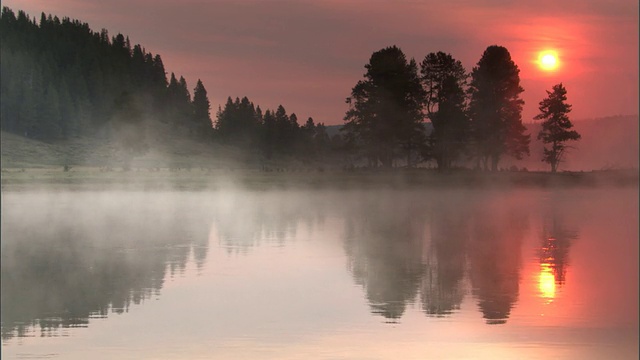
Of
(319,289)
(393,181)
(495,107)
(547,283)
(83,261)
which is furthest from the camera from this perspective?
(495,107)

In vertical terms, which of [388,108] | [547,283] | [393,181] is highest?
[388,108]

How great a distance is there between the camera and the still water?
1570 cm

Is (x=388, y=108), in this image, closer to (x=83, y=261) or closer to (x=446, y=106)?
(x=446, y=106)

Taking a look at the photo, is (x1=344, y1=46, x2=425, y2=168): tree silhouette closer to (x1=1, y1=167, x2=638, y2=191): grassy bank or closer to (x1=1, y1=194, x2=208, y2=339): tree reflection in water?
(x1=1, y1=167, x2=638, y2=191): grassy bank

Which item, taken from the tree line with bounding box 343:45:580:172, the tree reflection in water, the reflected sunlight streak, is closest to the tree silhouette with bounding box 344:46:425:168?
the tree line with bounding box 343:45:580:172

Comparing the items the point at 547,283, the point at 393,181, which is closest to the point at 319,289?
the point at 547,283

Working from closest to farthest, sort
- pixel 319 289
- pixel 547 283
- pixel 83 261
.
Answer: pixel 319 289 → pixel 547 283 → pixel 83 261

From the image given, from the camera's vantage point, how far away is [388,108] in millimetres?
96812

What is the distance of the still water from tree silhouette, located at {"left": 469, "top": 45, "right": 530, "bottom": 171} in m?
50.8

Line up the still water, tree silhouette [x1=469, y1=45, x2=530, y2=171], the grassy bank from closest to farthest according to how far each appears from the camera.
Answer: the still water → the grassy bank → tree silhouette [x1=469, y1=45, x2=530, y2=171]

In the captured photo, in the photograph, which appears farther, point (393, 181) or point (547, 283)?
point (393, 181)

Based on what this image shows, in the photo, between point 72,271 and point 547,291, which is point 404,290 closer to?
point 547,291

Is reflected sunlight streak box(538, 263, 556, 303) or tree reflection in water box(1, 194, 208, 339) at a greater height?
reflected sunlight streak box(538, 263, 556, 303)

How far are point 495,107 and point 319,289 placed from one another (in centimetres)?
7596
